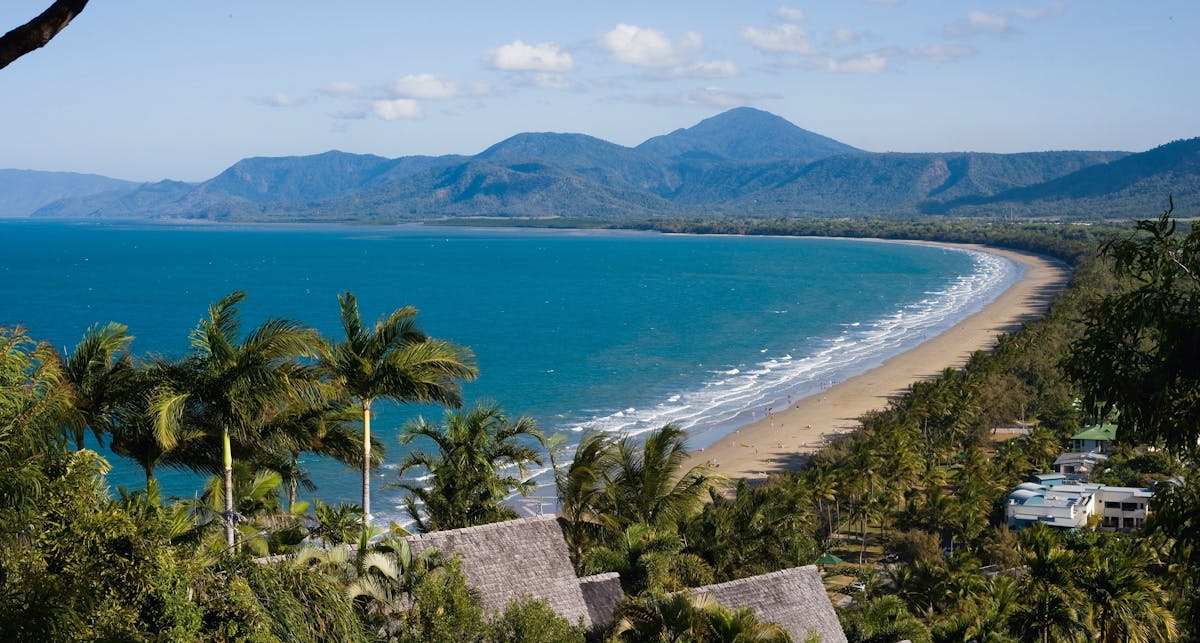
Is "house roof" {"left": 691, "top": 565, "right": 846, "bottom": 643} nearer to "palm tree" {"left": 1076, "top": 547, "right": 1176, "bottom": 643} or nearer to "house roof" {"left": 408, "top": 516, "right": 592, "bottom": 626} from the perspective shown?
"house roof" {"left": 408, "top": 516, "right": 592, "bottom": 626}

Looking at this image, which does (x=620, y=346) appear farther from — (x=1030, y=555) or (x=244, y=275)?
(x=244, y=275)

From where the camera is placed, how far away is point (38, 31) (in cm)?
525

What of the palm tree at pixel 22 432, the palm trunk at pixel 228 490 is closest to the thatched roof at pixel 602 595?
the palm trunk at pixel 228 490

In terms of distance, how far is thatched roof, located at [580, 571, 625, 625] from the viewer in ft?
38.8

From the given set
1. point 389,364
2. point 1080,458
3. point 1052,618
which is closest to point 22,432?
point 389,364

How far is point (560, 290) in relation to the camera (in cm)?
11281

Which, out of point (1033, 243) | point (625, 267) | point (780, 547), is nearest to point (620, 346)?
point (780, 547)

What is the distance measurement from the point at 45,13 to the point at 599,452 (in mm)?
12499

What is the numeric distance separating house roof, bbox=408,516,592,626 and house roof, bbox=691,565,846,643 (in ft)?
5.76

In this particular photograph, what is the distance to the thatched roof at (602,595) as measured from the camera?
11.8 m

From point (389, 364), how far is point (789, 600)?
5.77 metres

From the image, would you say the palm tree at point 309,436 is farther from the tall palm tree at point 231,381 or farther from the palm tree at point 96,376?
the palm tree at point 96,376

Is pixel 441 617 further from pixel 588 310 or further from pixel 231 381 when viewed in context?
pixel 588 310

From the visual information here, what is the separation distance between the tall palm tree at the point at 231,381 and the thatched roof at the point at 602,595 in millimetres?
3908
